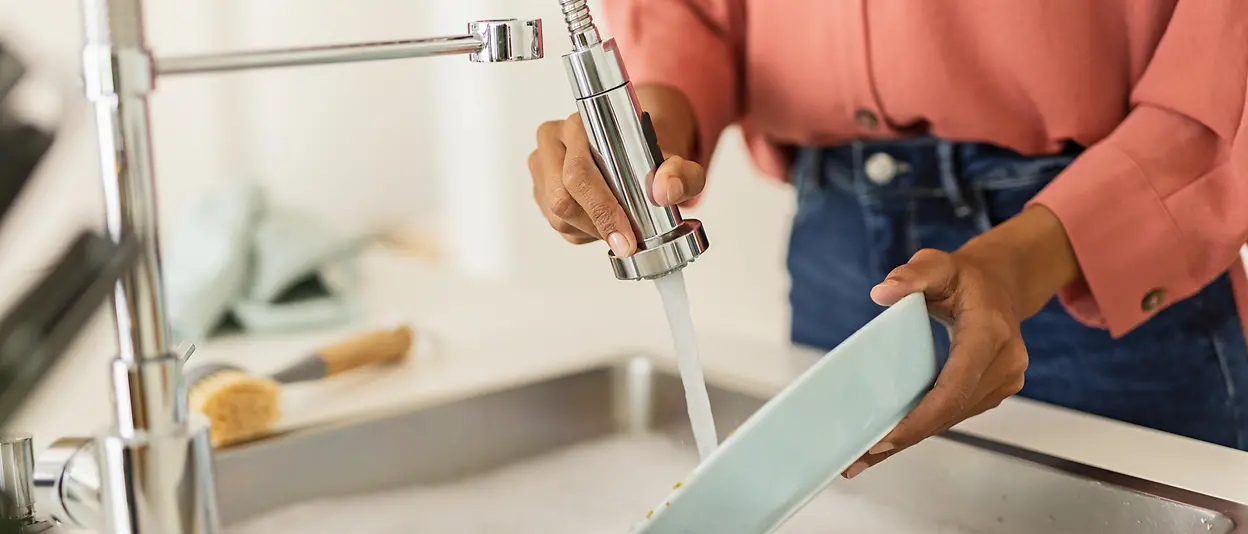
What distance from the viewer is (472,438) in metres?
0.70

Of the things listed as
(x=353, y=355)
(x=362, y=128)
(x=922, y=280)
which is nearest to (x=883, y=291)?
(x=922, y=280)

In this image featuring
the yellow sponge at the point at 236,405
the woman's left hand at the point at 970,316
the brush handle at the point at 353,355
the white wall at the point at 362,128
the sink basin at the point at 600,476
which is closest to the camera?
the woman's left hand at the point at 970,316

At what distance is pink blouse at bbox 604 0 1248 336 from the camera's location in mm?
530

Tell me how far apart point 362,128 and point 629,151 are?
4.78 ft

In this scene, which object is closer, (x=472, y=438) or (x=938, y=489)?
(x=938, y=489)

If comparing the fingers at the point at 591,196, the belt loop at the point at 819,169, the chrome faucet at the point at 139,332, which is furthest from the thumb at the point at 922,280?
the belt loop at the point at 819,169

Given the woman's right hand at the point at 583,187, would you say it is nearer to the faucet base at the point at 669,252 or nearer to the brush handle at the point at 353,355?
the faucet base at the point at 669,252

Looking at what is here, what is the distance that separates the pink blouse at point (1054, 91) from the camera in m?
0.53

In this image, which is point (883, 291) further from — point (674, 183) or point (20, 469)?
point (20, 469)

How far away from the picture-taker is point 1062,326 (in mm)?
648

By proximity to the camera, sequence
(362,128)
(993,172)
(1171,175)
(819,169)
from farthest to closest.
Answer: (362,128)
(819,169)
(993,172)
(1171,175)

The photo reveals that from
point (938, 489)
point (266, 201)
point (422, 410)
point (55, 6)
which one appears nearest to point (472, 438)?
point (422, 410)

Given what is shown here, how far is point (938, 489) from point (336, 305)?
595mm

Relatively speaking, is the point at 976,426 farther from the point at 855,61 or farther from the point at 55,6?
the point at 55,6
